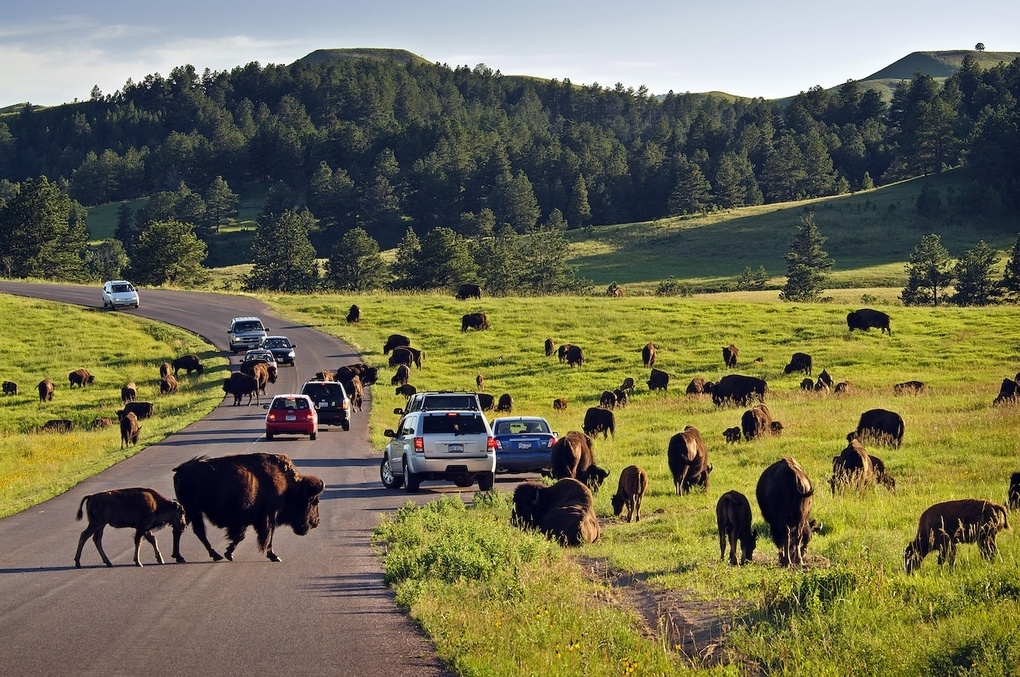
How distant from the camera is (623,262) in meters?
134

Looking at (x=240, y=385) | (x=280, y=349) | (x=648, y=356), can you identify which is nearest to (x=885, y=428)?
(x=240, y=385)

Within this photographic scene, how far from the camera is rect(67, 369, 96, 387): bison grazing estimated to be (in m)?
55.1

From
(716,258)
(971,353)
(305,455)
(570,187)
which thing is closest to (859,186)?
(570,187)

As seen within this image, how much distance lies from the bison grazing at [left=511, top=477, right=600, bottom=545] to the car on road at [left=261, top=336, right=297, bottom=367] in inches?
1600

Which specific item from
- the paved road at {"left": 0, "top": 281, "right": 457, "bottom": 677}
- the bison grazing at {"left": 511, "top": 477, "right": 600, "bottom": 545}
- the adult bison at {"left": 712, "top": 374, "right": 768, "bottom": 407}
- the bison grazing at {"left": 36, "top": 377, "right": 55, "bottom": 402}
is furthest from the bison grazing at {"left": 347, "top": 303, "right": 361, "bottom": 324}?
the bison grazing at {"left": 511, "top": 477, "right": 600, "bottom": 545}

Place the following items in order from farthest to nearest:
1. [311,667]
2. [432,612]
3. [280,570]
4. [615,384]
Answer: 1. [615,384]
2. [280,570]
3. [432,612]
4. [311,667]

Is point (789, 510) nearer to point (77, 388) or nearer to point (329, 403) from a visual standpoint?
point (329, 403)

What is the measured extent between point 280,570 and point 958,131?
162824mm

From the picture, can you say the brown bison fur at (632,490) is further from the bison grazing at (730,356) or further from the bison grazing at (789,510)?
the bison grazing at (730,356)

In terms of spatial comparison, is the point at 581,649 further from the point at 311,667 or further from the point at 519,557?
the point at 519,557

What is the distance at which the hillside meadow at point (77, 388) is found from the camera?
31.5 meters

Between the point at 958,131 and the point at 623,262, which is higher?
the point at 958,131

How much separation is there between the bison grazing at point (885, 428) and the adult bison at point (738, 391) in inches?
481

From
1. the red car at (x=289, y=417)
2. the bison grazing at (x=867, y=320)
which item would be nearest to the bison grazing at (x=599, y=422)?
the red car at (x=289, y=417)
